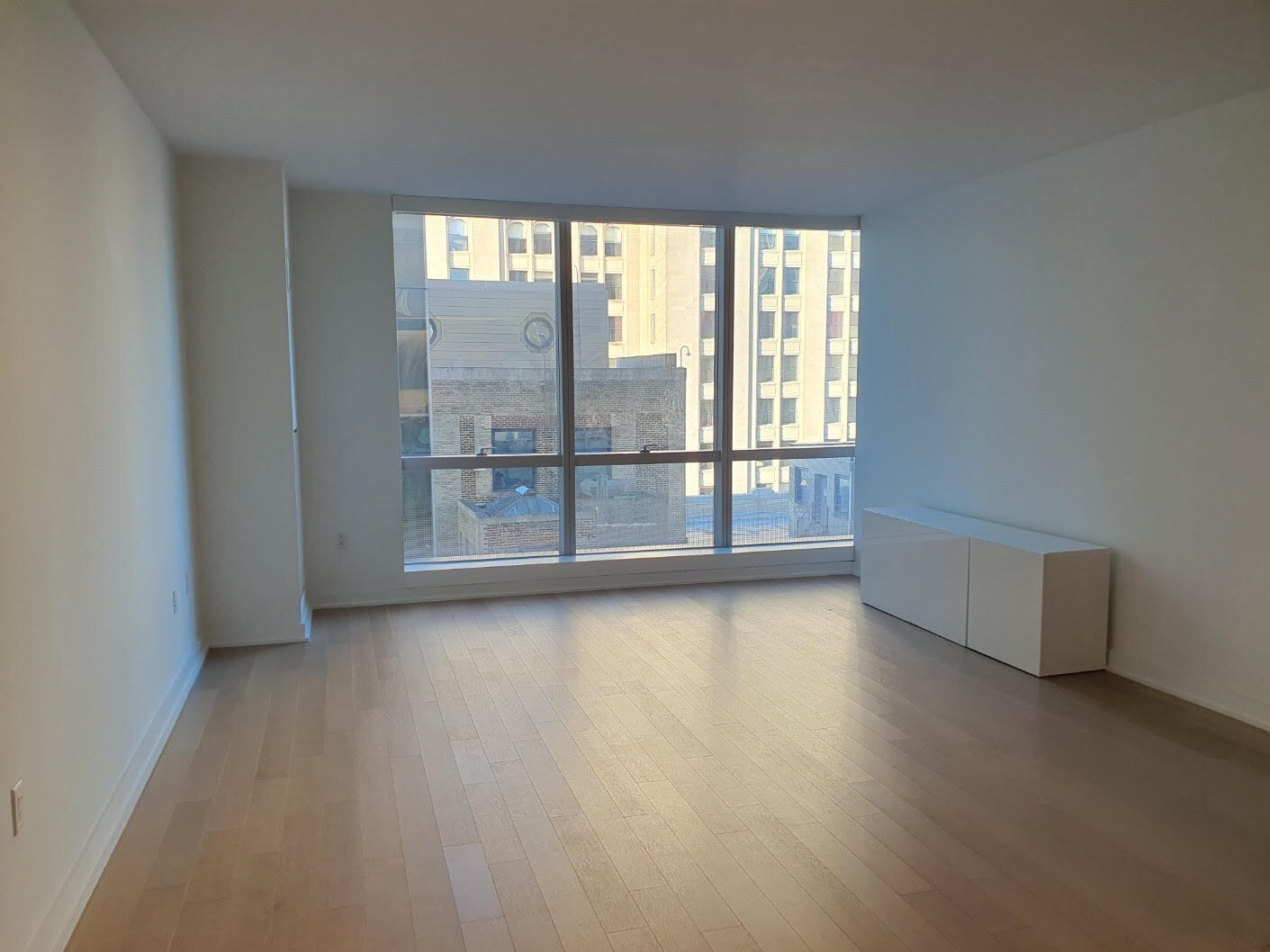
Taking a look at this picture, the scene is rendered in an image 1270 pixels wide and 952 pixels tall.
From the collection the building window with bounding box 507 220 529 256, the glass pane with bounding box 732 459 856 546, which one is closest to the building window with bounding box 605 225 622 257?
the building window with bounding box 507 220 529 256

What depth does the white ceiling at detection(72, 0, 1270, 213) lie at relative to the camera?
293 cm

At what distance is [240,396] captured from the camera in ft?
16.2

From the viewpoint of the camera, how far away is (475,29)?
120 inches

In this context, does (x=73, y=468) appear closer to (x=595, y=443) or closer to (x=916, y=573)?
(x=595, y=443)

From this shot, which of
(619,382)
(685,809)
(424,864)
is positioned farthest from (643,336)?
(424,864)

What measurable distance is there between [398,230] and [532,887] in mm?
4443

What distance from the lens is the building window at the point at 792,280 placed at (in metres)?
6.82

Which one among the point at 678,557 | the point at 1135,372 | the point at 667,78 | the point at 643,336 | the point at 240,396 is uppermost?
the point at 667,78

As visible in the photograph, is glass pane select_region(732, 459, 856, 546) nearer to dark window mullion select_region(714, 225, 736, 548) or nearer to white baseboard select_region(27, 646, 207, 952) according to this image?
dark window mullion select_region(714, 225, 736, 548)

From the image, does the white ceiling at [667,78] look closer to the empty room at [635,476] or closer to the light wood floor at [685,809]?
the empty room at [635,476]

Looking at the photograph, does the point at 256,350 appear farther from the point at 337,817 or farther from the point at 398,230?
the point at 337,817

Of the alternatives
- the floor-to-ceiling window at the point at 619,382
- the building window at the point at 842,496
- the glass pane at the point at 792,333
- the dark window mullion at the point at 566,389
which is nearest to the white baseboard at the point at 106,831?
the floor-to-ceiling window at the point at 619,382

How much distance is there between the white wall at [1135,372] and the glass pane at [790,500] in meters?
1.15

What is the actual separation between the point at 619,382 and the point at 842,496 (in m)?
1.89
